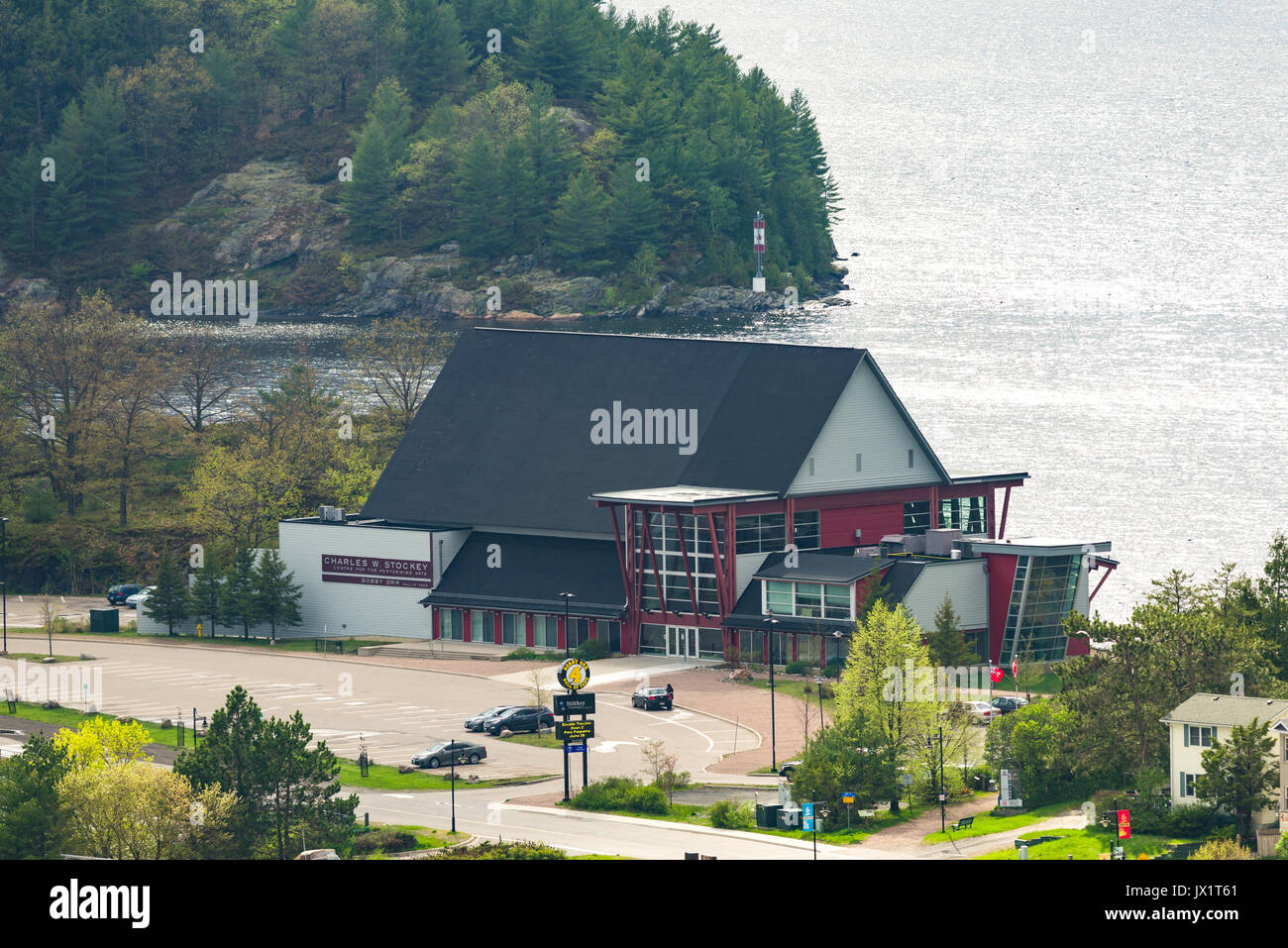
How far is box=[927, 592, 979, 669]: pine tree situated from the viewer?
94.9m

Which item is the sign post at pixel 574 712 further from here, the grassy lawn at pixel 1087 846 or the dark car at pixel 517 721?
the grassy lawn at pixel 1087 846

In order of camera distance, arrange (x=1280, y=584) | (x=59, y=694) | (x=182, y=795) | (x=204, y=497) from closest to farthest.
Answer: (x=182, y=795)
(x=1280, y=584)
(x=59, y=694)
(x=204, y=497)

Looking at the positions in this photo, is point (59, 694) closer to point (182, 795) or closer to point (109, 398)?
point (182, 795)

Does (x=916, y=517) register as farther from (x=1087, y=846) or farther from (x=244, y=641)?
(x=1087, y=846)

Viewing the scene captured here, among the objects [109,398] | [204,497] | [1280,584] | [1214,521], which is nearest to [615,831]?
[1280,584]

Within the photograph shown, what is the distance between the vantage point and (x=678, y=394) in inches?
4609

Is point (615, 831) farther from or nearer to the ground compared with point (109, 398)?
nearer to the ground

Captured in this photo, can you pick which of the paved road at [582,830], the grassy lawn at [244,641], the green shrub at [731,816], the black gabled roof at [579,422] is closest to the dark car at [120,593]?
the grassy lawn at [244,641]

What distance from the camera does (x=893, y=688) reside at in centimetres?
7956

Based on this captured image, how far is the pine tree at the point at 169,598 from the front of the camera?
116m

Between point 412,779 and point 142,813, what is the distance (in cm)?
1568

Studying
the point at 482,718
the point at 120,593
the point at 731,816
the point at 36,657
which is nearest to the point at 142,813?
the point at 731,816
